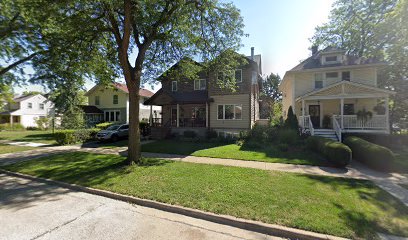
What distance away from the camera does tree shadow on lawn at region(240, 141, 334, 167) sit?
9.54 m

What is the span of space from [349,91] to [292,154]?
28.7ft

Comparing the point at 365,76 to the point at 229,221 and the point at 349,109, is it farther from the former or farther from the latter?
the point at 229,221

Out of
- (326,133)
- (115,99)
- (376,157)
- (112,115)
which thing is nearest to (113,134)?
(115,99)

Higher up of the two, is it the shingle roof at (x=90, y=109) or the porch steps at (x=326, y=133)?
the shingle roof at (x=90, y=109)

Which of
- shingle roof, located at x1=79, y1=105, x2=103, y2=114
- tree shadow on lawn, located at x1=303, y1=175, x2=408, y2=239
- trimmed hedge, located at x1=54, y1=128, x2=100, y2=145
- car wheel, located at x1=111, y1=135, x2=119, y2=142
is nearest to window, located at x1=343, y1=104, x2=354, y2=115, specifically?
tree shadow on lawn, located at x1=303, y1=175, x2=408, y2=239

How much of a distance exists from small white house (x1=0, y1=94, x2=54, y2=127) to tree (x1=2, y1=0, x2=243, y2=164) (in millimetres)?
37095

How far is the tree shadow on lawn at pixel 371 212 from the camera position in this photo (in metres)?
3.94

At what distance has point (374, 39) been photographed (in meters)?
22.5

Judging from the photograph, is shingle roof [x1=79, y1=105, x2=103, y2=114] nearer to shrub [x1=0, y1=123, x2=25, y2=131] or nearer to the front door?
shrub [x1=0, y1=123, x2=25, y2=131]

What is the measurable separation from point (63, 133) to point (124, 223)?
53.0 ft

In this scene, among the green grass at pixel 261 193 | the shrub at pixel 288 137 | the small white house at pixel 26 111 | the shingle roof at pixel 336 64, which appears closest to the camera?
the green grass at pixel 261 193

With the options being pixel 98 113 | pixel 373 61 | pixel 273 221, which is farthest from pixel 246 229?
pixel 98 113

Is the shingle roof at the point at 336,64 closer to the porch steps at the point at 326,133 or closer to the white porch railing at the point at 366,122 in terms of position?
the white porch railing at the point at 366,122

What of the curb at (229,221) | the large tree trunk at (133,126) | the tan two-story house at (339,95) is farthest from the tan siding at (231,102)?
the curb at (229,221)
